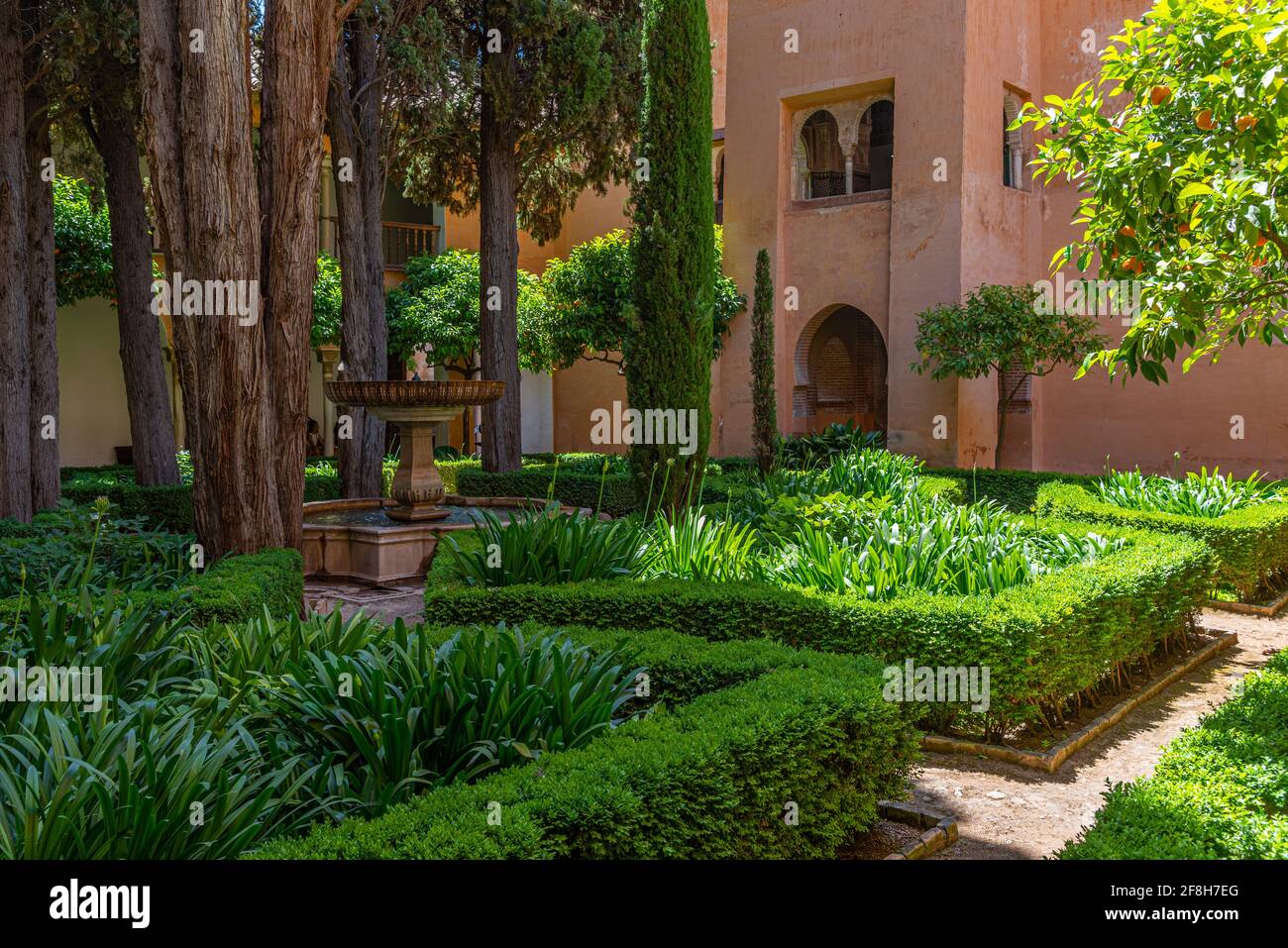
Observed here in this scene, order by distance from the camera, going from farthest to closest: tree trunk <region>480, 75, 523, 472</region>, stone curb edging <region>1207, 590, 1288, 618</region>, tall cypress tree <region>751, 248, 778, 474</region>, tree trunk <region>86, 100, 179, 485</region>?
tree trunk <region>480, 75, 523, 472</region>
tall cypress tree <region>751, 248, 778, 474</region>
tree trunk <region>86, 100, 179, 485</region>
stone curb edging <region>1207, 590, 1288, 618</region>

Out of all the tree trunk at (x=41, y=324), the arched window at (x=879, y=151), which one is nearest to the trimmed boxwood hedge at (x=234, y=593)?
the tree trunk at (x=41, y=324)

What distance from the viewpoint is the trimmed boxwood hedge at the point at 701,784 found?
8.26ft

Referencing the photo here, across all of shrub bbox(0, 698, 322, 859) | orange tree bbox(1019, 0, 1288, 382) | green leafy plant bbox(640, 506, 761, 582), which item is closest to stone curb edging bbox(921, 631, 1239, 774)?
green leafy plant bbox(640, 506, 761, 582)

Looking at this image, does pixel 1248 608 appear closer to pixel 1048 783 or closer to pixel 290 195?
pixel 1048 783

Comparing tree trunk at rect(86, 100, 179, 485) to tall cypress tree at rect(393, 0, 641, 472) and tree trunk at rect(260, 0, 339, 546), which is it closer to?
tall cypress tree at rect(393, 0, 641, 472)

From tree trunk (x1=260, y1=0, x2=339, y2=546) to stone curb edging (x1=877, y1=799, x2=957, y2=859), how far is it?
4.33 meters

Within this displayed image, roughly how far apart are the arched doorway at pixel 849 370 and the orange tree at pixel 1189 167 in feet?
42.0

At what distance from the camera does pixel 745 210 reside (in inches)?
667

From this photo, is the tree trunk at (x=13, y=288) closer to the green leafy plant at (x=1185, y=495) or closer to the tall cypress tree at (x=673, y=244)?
the tall cypress tree at (x=673, y=244)

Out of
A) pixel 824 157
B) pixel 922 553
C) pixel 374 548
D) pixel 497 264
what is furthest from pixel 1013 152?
pixel 922 553

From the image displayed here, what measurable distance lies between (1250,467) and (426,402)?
11151 millimetres

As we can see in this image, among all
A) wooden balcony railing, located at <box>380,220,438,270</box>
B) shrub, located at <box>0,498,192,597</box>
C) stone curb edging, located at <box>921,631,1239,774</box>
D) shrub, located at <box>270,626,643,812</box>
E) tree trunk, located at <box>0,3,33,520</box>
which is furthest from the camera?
wooden balcony railing, located at <box>380,220,438,270</box>

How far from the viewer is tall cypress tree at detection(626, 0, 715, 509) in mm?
8539
